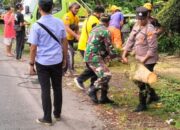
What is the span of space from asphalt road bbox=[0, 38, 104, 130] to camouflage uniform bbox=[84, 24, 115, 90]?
0.59 metres


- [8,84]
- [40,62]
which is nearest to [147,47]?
[40,62]

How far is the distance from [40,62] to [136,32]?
190cm

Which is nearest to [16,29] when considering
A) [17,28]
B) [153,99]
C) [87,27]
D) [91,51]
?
[17,28]

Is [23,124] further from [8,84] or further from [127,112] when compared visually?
[8,84]

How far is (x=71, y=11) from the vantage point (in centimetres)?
1233

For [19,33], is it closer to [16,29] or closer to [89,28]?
[16,29]

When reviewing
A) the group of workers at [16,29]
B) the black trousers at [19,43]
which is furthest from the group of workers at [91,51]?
the group of workers at [16,29]

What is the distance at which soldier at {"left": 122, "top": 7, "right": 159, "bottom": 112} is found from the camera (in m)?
8.24

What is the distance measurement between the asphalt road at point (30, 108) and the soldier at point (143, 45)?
936mm

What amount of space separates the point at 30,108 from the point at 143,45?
7.61 feet

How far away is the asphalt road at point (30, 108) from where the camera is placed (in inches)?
296

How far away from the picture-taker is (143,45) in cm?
836

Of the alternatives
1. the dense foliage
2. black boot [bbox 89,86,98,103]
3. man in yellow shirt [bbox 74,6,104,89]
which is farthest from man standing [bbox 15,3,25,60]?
black boot [bbox 89,86,98,103]

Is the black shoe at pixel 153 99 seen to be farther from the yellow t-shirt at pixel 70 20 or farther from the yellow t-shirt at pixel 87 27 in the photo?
the yellow t-shirt at pixel 70 20
